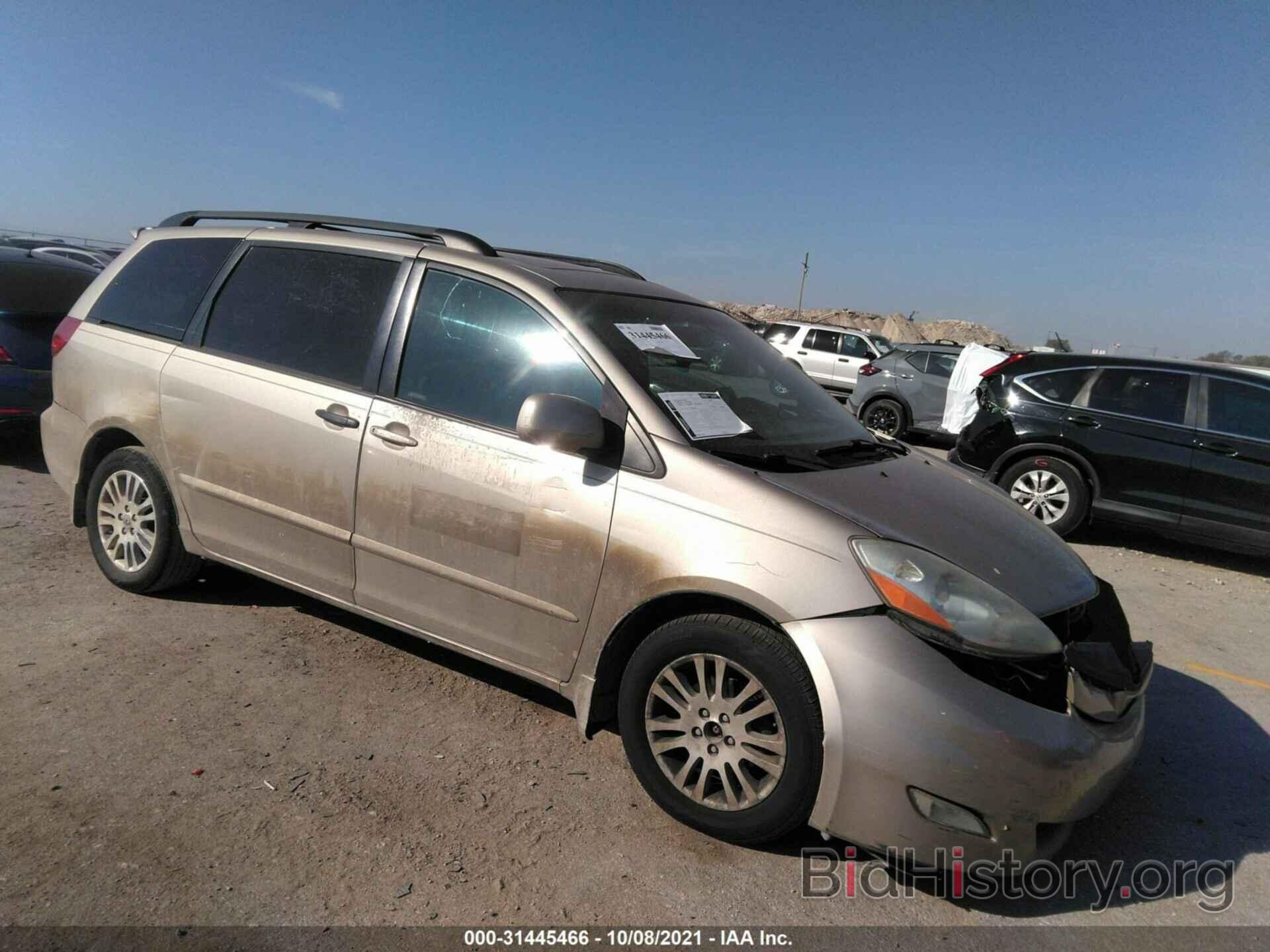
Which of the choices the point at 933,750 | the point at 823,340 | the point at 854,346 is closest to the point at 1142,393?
the point at 933,750

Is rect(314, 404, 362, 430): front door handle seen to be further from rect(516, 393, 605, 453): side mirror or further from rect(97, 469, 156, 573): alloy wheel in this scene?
rect(97, 469, 156, 573): alloy wheel

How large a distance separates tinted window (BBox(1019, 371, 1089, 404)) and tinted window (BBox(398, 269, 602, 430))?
19.1 ft

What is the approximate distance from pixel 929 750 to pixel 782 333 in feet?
53.8

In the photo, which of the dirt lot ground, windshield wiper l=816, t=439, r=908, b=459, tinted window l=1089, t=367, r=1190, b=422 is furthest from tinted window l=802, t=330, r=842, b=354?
windshield wiper l=816, t=439, r=908, b=459

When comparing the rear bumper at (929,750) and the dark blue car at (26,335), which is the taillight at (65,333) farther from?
the rear bumper at (929,750)

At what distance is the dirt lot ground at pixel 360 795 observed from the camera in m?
2.40

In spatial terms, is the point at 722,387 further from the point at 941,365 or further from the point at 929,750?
the point at 941,365

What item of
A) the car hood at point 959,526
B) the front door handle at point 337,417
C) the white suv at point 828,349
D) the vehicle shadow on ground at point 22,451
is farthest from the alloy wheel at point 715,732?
the white suv at point 828,349

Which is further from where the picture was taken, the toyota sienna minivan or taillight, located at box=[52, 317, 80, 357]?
taillight, located at box=[52, 317, 80, 357]

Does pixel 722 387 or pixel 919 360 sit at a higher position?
pixel 919 360

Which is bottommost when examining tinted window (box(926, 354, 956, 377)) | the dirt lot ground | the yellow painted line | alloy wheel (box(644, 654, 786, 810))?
the dirt lot ground

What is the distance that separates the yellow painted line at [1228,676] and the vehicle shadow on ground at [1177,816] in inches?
17.7

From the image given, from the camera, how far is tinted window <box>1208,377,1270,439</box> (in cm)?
668

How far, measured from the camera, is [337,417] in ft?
11.2
